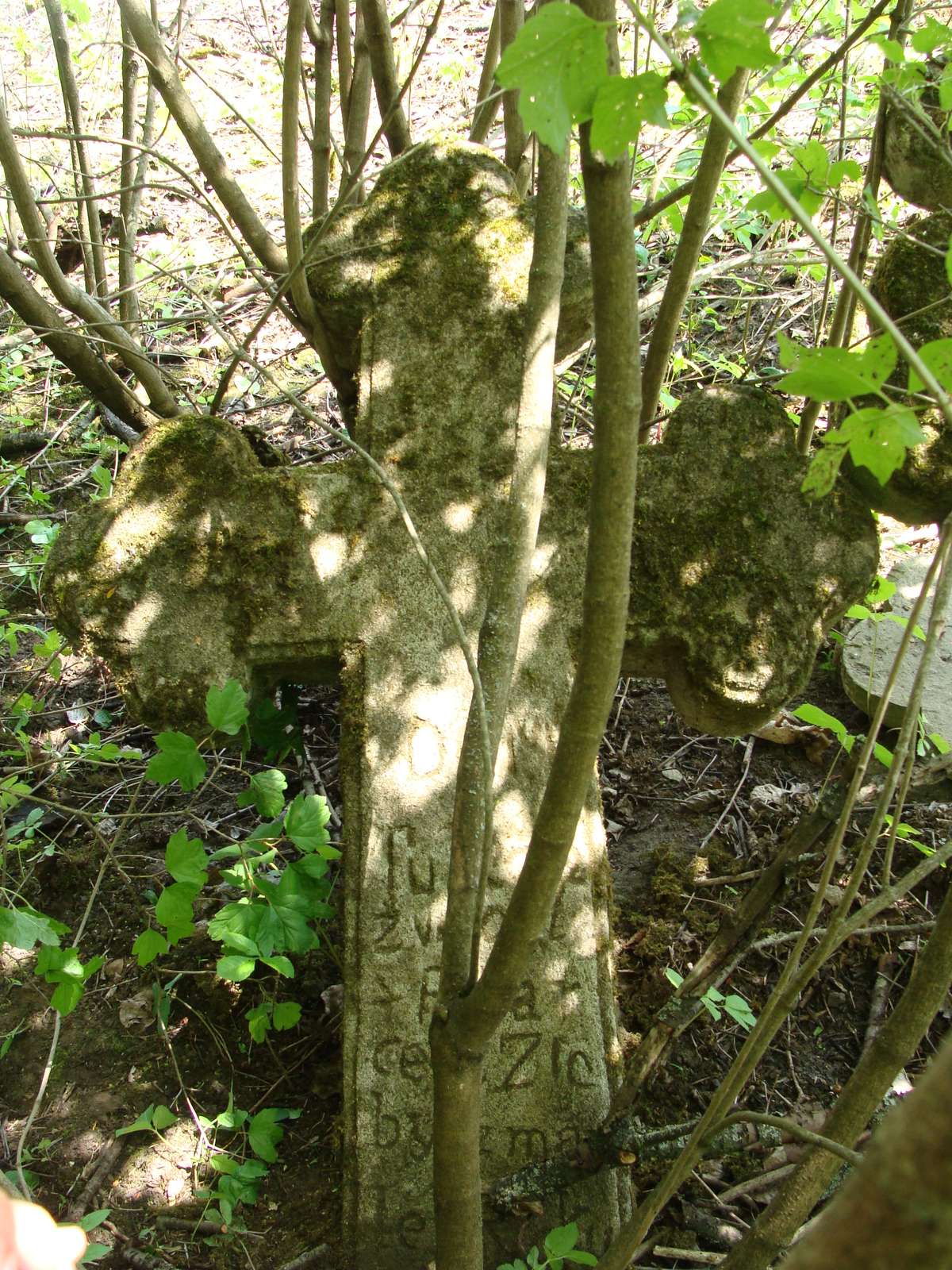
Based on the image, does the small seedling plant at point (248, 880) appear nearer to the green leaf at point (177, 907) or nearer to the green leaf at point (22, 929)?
the green leaf at point (177, 907)

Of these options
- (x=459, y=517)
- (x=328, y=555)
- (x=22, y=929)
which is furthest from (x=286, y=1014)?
(x=459, y=517)

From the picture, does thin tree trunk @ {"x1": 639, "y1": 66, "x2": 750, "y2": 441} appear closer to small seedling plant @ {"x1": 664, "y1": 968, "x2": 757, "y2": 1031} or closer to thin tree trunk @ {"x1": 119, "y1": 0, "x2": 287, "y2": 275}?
thin tree trunk @ {"x1": 119, "y1": 0, "x2": 287, "y2": 275}

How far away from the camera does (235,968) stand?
207cm

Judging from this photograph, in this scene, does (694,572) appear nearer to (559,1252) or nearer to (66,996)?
(559,1252)

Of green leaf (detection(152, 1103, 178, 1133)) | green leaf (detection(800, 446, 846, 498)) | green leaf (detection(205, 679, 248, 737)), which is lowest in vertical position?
green leaf (detection(152, 1103, 178, 1133))

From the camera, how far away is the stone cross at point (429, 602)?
2.02 meters

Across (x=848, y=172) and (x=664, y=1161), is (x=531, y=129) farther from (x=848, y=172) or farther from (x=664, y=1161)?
(x=664, y=1161)

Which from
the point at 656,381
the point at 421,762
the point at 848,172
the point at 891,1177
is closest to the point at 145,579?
the point at 421,762

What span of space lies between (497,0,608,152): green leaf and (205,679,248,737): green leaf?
51.0 inches

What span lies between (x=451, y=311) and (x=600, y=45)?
1.40 m

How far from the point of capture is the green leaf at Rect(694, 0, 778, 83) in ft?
3.36

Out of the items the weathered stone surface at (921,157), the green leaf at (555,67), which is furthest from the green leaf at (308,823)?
the weathered stone surface at (921,157)

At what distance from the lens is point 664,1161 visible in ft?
7.02

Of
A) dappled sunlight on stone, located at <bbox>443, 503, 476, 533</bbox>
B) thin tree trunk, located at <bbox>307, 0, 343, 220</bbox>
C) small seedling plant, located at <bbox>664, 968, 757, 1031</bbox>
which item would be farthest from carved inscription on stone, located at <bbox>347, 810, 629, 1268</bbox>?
thin tree trunk, located at <bbox>307, 0, 343, 220</bbox>
